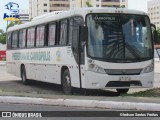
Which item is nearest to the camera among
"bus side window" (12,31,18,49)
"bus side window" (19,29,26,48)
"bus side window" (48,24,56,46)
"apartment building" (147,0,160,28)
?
"bus side window" (48,24,56,46)

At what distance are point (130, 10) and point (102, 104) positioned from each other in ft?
16.5

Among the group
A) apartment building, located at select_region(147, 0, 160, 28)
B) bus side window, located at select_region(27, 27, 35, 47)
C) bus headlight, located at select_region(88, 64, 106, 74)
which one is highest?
bus side window, located at select_region(27, 27, 35, 47)

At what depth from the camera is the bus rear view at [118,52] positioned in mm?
15797

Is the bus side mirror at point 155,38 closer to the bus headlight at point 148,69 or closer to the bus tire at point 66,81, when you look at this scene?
the bus headlight at point 148,69

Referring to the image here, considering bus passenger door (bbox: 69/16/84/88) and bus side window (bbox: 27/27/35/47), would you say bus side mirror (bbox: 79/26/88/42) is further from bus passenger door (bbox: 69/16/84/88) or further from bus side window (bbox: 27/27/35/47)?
bus side window (bbox: 27/27/35/47)

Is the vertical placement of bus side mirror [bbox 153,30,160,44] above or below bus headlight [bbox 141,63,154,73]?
above

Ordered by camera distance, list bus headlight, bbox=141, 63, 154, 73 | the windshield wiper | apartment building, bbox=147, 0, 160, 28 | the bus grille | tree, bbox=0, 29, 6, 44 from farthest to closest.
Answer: apartment building, bbox=147, 0, 160, 28, tree, bbox=0, 29, 6, 44, bus headlight, bbox=141, 63, 154, 73, the windshield wiper, the bus grille

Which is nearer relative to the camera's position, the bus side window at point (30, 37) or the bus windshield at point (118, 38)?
the bus windshield at point (118, 38)

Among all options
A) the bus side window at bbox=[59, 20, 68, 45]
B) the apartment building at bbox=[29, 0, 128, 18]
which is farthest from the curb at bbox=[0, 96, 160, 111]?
the apartment building at bbox=[29, 0, 128, 18]

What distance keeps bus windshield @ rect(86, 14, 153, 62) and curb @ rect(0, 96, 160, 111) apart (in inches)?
109

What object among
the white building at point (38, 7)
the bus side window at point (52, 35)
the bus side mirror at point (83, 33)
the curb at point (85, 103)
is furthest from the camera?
the white building at point (38, 7)

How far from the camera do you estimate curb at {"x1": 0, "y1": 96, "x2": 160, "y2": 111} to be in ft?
39.7

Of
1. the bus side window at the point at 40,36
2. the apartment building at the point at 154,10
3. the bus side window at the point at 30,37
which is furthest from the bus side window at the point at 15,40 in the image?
the apartment building at the point at 154,10

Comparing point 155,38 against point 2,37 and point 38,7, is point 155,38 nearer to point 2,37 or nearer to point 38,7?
point 2,37
